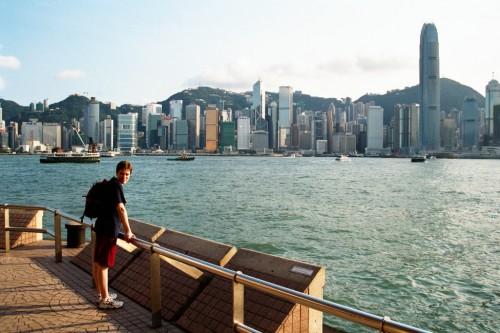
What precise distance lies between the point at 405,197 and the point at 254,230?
26.0 meters

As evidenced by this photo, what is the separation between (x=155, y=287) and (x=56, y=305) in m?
1.74

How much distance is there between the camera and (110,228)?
5.55 metres

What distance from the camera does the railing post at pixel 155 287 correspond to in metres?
5.01

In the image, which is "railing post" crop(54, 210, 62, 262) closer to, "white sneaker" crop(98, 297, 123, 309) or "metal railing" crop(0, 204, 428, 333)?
"white sneaker" crop(98, 297, 123, 309)

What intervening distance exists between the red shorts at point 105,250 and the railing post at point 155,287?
2.76ft

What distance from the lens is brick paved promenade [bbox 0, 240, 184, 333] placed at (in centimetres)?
510

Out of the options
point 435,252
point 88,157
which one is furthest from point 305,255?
point 88,157

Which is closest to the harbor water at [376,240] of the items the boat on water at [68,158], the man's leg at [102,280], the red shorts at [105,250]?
the man's leg at [102,280]

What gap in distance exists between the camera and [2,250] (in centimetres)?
940

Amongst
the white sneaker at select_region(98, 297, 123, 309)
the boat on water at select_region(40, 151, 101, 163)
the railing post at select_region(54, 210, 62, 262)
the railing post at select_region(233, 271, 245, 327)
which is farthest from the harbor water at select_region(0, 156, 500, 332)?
the boat on water at select_region(40, 151, 101, 163)

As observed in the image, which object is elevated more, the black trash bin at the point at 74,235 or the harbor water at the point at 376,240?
the black trash bin at the point at 74,235

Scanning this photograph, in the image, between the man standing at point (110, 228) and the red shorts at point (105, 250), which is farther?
the red shorts at point (105, 250)

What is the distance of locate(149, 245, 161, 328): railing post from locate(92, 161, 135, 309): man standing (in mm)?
583

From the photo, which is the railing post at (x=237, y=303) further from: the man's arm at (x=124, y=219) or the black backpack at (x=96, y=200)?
the black backpack at (x=96, y=200)
